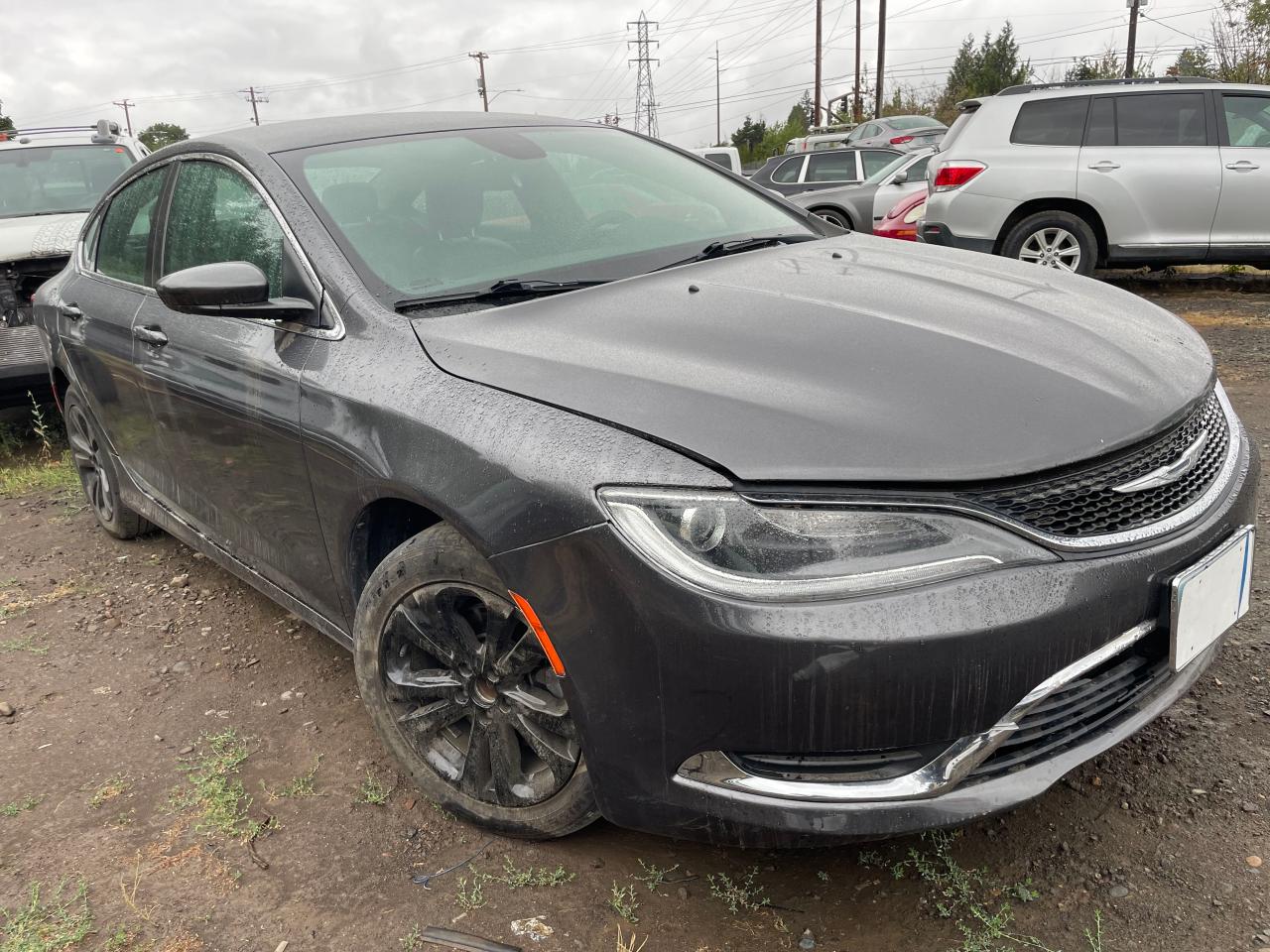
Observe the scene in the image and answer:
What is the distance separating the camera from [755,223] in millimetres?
2980

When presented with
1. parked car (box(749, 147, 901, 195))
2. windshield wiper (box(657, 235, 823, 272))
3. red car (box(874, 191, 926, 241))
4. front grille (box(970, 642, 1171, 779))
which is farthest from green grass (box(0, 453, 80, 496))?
parked car (box(749, 147, 901, 195))

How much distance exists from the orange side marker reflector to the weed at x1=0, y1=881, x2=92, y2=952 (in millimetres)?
1152

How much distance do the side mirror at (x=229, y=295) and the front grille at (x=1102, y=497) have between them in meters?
1.59

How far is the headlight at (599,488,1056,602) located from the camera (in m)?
1.57

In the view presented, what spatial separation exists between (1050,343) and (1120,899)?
1.07m

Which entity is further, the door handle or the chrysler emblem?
the door handle

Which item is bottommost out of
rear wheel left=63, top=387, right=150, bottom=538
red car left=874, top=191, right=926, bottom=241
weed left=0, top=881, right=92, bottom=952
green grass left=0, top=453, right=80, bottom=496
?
green grass left=0, top=453, right=80, bottom=496

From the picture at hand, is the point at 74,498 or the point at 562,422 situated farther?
the point at 74,498

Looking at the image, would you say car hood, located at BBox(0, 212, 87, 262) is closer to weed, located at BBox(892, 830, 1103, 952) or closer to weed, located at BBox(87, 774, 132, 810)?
weed, located at BBox(87, 774, 132, 810)

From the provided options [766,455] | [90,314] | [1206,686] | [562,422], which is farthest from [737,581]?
[90,314]

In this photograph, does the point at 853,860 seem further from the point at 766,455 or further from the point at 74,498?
the point at 74,498

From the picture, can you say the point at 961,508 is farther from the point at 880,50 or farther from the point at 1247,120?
the point at 880,50

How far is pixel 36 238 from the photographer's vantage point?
242 inches

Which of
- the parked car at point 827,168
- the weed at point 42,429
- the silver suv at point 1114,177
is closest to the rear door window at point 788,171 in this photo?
the parked car at point 827,168
